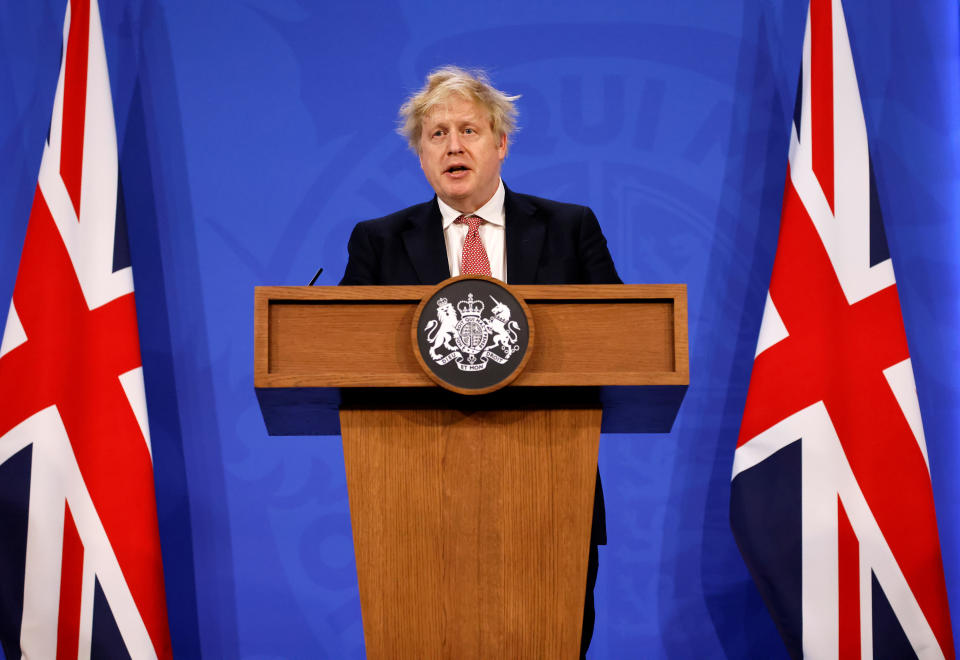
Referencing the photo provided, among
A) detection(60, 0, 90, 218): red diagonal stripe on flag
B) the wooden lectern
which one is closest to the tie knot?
the wooden lectern

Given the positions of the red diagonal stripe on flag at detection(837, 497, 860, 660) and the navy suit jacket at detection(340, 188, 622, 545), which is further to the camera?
the red diagonal stripe on flag at detection(837, 497, 860, 660)

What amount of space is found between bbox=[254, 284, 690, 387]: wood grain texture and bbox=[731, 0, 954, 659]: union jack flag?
1.32 metres

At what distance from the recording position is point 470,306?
1.28 m

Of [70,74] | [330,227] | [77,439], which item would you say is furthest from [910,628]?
[70,74]

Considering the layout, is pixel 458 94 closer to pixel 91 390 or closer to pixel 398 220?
pixel 398 220

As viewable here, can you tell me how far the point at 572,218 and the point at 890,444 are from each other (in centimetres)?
121

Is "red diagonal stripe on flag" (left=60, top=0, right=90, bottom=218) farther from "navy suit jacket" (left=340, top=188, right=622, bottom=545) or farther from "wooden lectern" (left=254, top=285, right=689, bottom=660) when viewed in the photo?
"wooden lectern" (left=254, top=285, right=689, bottom=660)

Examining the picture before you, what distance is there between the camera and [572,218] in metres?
1.83

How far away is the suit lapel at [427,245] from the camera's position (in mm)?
1734

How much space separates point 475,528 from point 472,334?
0.30 meters

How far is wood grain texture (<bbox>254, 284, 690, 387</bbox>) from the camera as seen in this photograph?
1.29 metres

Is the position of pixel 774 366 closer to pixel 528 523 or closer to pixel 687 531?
pixel 687 531

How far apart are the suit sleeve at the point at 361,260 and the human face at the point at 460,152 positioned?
0.18m

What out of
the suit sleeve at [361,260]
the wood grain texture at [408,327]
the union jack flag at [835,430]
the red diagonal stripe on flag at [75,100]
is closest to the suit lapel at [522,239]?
the suit sleeve at [361,260]
